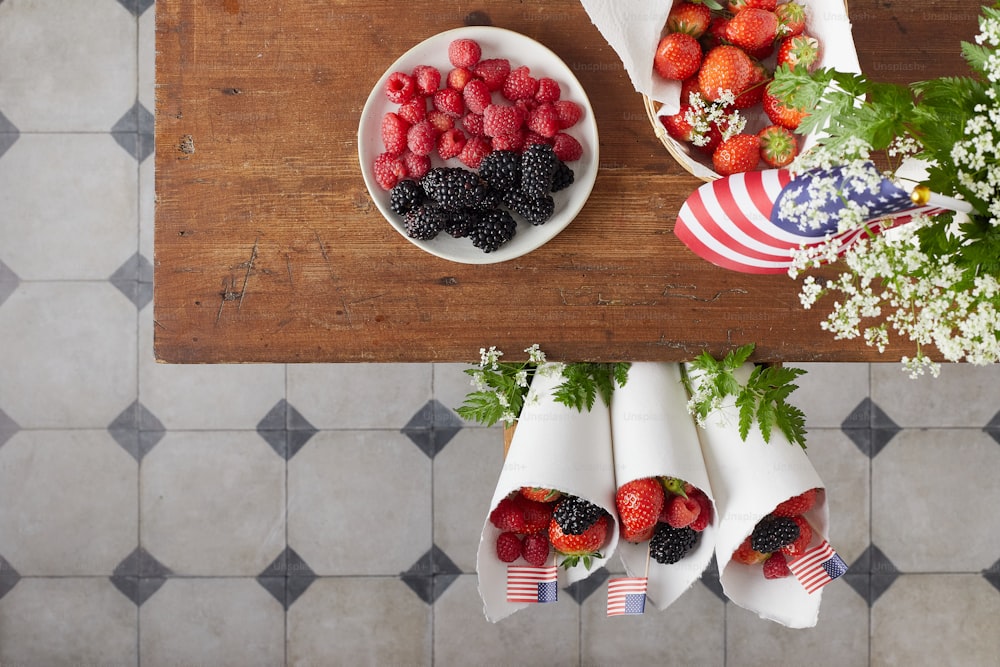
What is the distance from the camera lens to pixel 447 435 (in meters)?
2.25

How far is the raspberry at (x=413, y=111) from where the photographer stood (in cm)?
122

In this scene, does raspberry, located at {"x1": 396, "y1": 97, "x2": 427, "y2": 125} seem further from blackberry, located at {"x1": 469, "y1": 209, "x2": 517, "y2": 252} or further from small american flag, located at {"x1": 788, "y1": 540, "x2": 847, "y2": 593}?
small american flag, located at {"x1": 788, "y1": 540, "x2": 847, "y2": 593}

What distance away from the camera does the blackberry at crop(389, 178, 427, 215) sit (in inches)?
47.1

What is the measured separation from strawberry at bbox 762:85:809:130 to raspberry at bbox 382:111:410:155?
0.59 meters

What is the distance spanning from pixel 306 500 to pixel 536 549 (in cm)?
118

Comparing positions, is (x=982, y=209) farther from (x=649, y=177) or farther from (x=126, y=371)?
(x=126, y=371)

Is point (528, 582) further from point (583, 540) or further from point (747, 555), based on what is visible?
point (747, 555)

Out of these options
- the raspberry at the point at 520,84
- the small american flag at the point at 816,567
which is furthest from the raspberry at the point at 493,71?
the small american flag at the point at 816,567

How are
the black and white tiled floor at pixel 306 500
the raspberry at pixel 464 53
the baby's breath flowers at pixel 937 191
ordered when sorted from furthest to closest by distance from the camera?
1. the black and white tiled floor at pixel 306 500
2. the raspberry at pixel 464 53
3. the baby's breath flowers at pixel 937 191

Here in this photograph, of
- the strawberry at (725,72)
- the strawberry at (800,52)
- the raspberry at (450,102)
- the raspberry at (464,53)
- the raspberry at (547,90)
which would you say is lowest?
the raspberry at (450,102)

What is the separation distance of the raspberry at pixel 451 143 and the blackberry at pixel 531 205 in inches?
4.8

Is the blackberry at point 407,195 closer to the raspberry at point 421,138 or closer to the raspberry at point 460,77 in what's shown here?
the raspberry at point 421,138

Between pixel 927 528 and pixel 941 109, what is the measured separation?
1.84m

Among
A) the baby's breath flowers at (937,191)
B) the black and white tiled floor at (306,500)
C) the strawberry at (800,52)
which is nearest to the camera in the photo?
the baby's breath flowers at (937,191)
